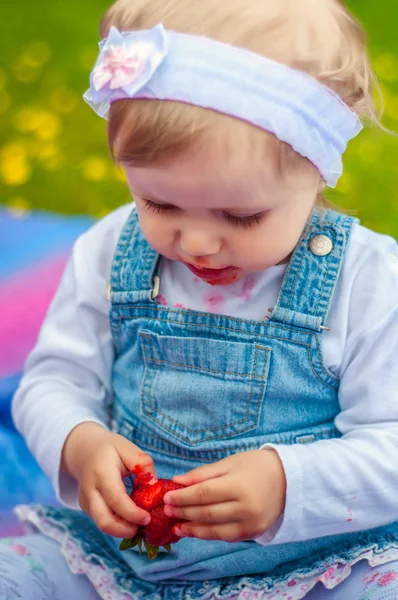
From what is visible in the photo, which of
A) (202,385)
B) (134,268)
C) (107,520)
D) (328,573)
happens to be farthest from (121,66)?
(328,573)

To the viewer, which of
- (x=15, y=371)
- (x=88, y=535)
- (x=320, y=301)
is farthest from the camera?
(x=15, y=371)

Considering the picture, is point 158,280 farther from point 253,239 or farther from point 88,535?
point 88,535

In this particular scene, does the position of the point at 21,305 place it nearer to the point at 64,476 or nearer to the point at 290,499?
the point at 64,476

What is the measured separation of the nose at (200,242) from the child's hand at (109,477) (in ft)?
0.98

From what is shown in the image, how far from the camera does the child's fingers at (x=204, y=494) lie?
3.51ft

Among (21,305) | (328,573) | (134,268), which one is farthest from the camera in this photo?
(21,305)

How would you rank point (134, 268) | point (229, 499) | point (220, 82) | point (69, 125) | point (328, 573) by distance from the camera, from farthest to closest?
point (69, 125) < point (134, 268) < point (328, 573) < point (229, 499) < point (220, 82)

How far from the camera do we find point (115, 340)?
136 centimetres

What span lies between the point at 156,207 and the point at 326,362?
1.09 ft

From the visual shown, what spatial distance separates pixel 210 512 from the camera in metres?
1.08

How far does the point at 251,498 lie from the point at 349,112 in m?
0.50

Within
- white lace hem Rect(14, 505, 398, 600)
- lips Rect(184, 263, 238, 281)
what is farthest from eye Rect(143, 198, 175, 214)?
white lace hem Rect(14, 505, 398, 600)

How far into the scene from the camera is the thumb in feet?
3.78

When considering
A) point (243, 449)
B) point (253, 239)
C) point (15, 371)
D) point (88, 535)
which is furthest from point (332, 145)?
point (15, 371)
